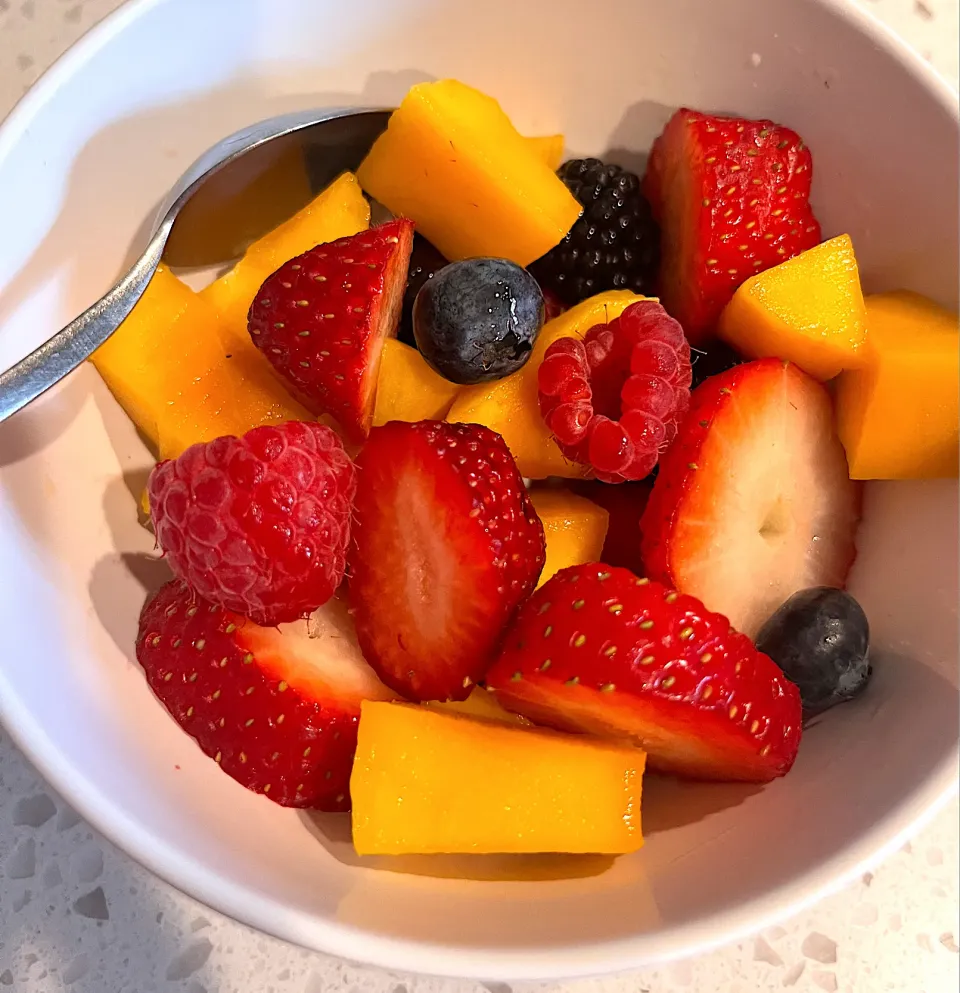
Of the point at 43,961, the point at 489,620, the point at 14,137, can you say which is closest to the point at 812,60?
the point at 489,620

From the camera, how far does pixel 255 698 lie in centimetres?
94

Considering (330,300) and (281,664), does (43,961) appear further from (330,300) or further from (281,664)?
(330,300)

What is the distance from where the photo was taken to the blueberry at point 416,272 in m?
1.18

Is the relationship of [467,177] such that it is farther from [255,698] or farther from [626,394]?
[255,698]

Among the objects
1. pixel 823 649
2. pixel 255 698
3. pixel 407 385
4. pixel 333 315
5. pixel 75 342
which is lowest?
pixel 823 649

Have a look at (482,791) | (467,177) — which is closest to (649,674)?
(482,791)

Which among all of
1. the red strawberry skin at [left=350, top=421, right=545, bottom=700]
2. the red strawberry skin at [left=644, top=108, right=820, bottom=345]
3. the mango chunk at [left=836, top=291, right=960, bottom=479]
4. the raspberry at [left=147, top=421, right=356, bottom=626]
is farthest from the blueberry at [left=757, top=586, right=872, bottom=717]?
the raspberry at [left=147, top=421, right=356, bottom=626]

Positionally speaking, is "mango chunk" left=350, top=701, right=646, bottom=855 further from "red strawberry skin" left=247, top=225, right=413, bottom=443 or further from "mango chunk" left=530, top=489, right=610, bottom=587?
"red strawberry skin" left=247, top=225, right=413, bottom=443

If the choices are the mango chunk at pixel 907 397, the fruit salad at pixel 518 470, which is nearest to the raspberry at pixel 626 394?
the fruit salad at pixel 518 470

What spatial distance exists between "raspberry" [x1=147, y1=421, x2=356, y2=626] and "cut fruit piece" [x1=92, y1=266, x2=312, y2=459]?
0.53ft

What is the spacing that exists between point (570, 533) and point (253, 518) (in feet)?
1.31

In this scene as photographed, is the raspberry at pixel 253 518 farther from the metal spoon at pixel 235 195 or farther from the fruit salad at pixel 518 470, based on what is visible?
the metal spoon at pixel 235 195

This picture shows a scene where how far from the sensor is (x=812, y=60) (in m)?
1.07

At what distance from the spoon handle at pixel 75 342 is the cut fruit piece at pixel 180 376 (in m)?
0.04
